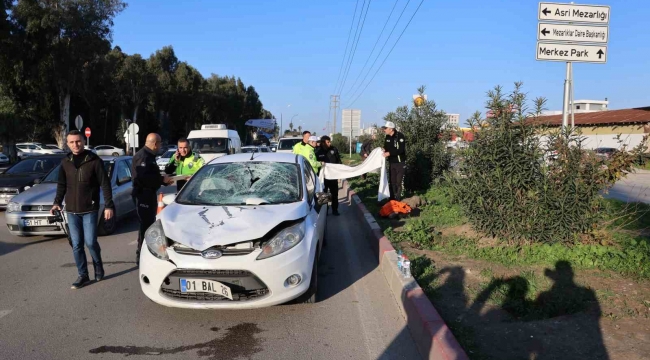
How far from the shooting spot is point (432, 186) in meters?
12.8

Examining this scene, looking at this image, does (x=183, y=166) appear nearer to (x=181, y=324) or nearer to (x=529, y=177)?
(x=181, y=324)

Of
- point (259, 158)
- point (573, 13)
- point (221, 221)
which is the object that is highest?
point (573, 13)

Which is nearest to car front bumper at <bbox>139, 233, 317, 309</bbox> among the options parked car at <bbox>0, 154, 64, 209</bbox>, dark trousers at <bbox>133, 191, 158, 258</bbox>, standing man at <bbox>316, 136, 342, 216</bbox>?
dark trousers at <bbox>133, 191, 158, 258</bbox>

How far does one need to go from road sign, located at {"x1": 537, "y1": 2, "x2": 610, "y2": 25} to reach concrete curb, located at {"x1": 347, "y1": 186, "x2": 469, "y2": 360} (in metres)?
4.03

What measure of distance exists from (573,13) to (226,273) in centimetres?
615

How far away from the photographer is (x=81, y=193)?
5.57m

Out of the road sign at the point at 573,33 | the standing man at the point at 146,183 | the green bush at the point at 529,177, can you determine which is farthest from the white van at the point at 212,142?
the road sign at the point at 573,33

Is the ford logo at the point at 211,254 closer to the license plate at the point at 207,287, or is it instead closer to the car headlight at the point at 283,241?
the license plate at the point at 207,287

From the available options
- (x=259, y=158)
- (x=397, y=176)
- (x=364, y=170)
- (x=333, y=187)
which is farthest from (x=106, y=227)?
(x=397, y=176)

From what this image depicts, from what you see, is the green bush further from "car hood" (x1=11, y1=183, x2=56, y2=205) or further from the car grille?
"car hood" (x1=11, y1=183, x2=56, y2=205)

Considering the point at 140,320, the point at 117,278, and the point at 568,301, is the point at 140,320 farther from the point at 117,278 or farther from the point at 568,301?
the point at 568,301

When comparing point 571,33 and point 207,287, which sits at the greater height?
point 571,33

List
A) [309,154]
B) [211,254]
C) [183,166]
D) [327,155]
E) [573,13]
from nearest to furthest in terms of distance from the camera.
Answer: [211,254] → [573,13] → [183,166] → [309,154] → [327,155]

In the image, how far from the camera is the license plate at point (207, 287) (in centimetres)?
Answer: 425
